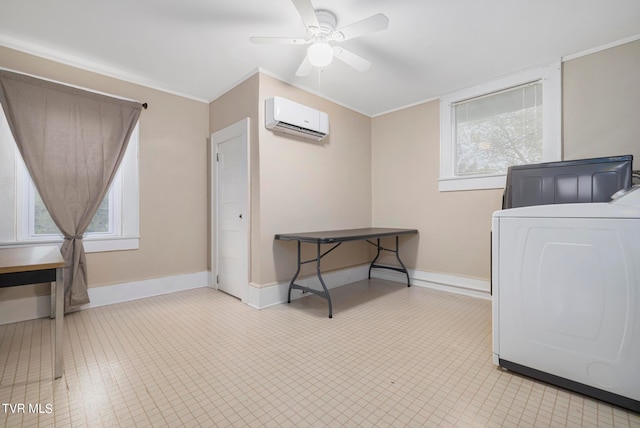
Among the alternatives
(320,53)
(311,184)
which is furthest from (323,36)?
(311,184)

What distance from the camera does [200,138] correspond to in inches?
139

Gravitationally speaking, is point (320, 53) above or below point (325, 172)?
above

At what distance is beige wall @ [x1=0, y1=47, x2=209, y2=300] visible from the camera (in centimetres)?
284

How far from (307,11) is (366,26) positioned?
0.39 meters

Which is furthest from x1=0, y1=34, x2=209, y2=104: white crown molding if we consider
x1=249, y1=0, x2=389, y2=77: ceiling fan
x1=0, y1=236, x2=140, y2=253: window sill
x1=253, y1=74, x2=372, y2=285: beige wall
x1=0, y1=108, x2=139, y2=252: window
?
x1=249, y1=0, x2=389, y2=77: ceiling fan

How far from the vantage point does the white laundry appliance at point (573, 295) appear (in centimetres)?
126

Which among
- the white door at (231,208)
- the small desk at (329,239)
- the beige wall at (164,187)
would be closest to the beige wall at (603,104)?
the small desk at (329,239)

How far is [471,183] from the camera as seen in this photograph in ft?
10.3

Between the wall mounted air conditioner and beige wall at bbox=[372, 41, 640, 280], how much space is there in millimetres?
1240

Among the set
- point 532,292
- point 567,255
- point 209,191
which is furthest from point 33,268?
point 567,255

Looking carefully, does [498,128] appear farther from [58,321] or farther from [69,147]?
[69,147]

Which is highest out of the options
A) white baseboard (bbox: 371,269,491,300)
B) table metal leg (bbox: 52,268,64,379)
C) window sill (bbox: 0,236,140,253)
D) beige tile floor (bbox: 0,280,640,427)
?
window sill (bbox: 0,236,140,253)

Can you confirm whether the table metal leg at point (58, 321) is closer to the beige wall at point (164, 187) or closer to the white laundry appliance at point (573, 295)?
the beige wall at point (164, 187)

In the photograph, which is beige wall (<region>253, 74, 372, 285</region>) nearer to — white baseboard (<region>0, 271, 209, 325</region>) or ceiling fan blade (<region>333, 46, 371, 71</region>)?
ceiling fan blade (<region>333, 46, 371, 71</region>)
